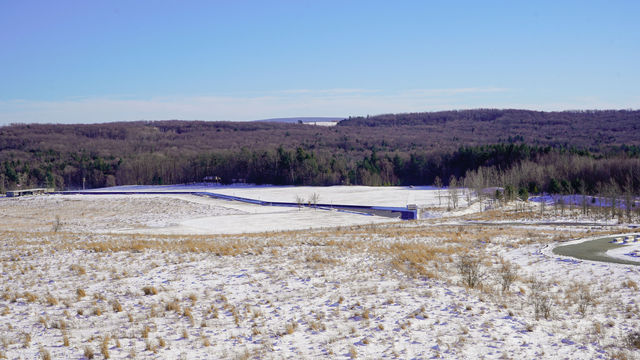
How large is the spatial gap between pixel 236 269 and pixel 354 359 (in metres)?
7.27

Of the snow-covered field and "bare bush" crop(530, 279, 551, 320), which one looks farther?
"bare bush" crop(530, 279, 551, 320)

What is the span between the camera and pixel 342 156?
130125 millimetres

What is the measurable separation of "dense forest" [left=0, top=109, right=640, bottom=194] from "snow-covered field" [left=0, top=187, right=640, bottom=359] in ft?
131

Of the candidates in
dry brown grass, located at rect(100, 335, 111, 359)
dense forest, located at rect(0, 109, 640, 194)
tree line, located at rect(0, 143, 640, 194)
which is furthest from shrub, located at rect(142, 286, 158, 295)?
tree line, located at rect(0, 143, 640, 194)

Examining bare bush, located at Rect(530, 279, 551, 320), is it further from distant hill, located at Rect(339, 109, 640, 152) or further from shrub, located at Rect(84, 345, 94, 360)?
distant hill, located at Rect(339, 109, 640, 152)

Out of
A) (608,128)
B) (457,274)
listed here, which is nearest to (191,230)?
(457,274)

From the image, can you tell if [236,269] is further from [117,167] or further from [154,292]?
[117,167]

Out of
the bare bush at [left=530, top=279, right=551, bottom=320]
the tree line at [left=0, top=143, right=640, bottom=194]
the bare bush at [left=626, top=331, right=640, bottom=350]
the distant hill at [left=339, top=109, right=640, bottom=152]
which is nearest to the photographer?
the bare bush at [left=626, top=331, right=640, bottom=350]

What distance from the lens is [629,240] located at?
790 inches

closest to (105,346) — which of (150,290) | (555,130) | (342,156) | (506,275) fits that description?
(150,290)

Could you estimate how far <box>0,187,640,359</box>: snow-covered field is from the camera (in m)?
8.85

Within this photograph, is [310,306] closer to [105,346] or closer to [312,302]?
[312,302]

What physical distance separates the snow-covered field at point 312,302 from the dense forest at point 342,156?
131 ft

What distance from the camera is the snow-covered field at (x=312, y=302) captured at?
8.85 metres
